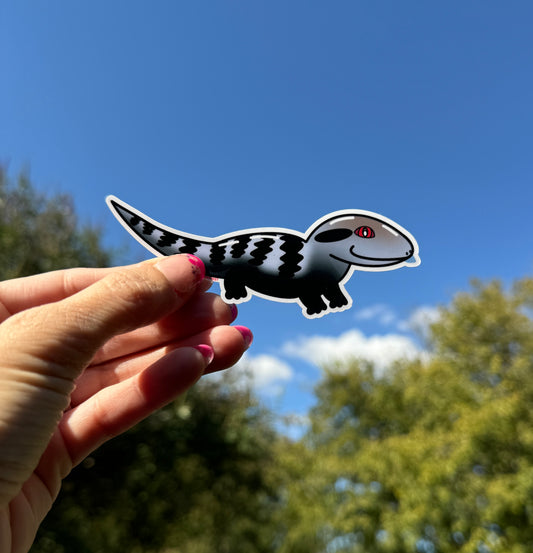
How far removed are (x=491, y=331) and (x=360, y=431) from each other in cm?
551

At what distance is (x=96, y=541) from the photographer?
33.7ft

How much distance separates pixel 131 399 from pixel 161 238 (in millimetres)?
929

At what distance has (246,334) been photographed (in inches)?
79.3

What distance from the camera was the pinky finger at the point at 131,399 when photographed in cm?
168

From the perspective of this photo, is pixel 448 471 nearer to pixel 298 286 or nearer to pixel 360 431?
pixel 360 431

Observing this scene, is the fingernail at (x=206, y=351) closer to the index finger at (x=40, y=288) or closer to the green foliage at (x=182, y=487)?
the index finger at (x=40, y=288)

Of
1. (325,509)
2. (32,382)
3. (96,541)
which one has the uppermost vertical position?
(32,382)

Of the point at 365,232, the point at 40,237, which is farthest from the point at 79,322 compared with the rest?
the point at 40,237

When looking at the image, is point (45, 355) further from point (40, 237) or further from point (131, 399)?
point (40, 237)

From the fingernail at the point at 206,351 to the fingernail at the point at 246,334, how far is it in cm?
21

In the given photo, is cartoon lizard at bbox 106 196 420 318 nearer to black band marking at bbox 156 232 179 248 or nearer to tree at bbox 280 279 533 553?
black band marking at bbox 156 232 179 248

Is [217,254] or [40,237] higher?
[40,237]

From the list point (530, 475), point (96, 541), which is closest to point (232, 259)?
point (530, 475)

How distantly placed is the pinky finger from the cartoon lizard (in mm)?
624
